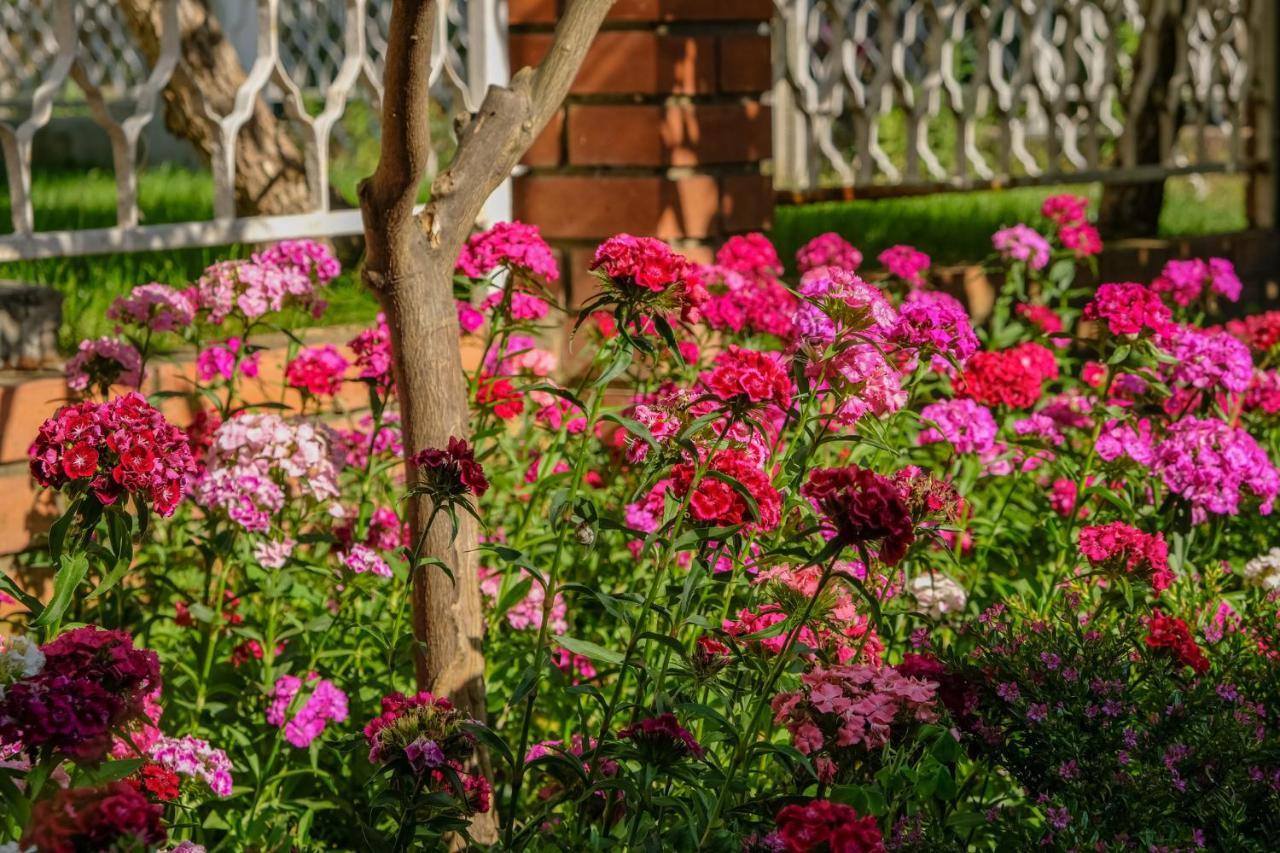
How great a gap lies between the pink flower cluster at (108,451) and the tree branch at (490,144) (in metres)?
0.62

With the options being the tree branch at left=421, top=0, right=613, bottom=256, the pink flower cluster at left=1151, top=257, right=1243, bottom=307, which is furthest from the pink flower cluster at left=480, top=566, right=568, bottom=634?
the pink flower cluster at left=1151, top=257, right=1243, bottom=307

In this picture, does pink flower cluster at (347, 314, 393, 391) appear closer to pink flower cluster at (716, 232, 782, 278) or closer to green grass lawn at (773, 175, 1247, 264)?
pink flower cluster at (716, 232, 782, 278)

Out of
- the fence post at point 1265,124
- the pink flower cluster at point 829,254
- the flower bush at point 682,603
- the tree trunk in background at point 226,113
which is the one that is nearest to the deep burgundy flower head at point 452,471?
the flower bush at point 682,603

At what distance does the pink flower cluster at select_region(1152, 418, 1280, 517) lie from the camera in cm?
302

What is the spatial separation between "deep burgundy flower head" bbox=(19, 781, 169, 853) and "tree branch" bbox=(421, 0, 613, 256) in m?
1.29

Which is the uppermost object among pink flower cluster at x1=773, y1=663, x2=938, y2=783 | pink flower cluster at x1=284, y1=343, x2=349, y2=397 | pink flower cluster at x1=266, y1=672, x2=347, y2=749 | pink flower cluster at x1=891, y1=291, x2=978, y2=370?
pink flower cluster at x1=891, y1=291, x2=978, y2=370

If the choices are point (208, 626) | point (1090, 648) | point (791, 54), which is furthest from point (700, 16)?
point (1090, 648)

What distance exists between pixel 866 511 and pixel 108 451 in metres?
0.95

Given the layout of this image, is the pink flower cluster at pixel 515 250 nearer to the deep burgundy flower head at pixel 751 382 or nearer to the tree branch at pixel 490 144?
the tree branch at pixel 490 144

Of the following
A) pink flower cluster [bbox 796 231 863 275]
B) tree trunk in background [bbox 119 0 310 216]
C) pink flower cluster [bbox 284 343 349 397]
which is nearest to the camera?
pink flower cluster [bbox 284 343 349 397]

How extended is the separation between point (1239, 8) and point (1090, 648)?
5843mm

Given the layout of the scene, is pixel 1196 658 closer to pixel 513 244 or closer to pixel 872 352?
pixel 872 352

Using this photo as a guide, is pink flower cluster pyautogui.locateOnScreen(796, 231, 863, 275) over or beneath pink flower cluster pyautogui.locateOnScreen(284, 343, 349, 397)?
over

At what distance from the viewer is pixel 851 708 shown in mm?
1924
